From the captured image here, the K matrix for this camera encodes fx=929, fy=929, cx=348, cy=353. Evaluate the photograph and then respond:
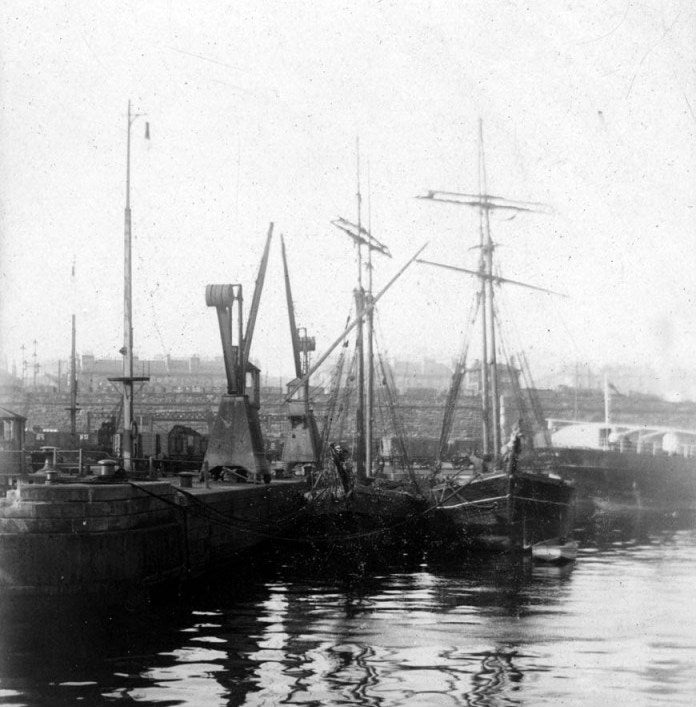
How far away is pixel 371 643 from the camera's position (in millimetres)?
15305

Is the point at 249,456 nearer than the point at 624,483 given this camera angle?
Yes

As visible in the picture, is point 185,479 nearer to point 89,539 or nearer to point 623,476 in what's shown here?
point 89,539

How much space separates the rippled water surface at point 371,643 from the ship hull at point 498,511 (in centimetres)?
701

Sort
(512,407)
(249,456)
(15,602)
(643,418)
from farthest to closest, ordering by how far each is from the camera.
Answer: (643,418) < (512,407) < (249,456) < (15,602)

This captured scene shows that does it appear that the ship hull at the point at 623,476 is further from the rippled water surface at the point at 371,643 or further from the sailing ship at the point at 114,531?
the sailing ship at the point at 114,531

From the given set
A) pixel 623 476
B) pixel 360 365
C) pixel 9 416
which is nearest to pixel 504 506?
pixel 360 365

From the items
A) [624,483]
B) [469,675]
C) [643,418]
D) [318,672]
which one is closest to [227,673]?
[318,672]

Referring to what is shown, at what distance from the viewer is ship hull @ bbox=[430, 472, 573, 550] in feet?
105

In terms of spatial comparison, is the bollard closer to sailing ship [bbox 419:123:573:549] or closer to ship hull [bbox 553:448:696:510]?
sailing ship [bbox 419:123:573:549]

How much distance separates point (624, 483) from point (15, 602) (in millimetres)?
48776

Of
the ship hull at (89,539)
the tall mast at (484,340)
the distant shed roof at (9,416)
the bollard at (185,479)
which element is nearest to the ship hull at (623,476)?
the tall mast at (484,340)

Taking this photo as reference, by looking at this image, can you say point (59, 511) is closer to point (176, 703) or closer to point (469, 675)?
point (176, 703)

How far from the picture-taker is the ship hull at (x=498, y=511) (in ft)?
105

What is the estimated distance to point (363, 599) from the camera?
67.5 ft
